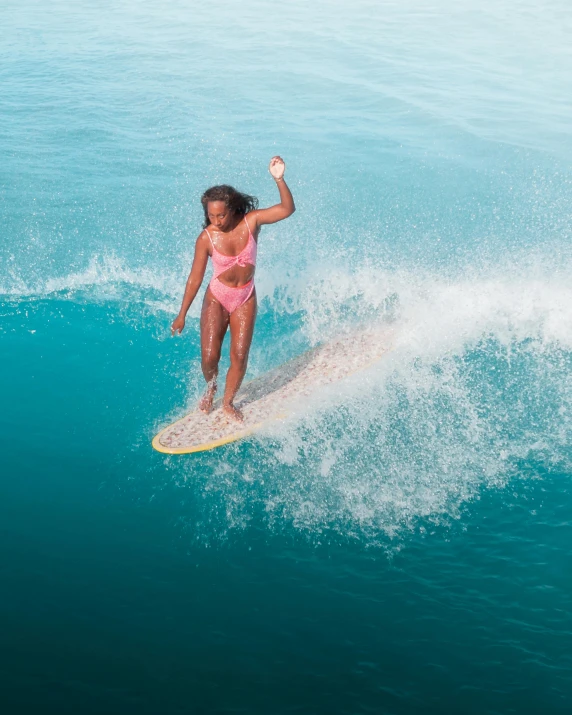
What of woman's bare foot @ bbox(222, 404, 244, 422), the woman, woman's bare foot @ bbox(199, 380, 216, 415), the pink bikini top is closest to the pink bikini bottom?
the woman

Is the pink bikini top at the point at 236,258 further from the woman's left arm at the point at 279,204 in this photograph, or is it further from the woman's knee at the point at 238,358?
the woman's knee at the point at 238,358

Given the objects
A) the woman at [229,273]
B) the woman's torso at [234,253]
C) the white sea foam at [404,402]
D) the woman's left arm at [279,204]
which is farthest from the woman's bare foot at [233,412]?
the woman's left arm at [279,204]

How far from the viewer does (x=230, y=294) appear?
6.39 metres

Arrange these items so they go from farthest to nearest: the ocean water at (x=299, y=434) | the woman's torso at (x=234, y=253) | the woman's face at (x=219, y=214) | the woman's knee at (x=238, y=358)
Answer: the woman's knee at (x=238, y=358) < the woman's torso at (x=234, y=253) < the woman's face at (x=219, y=214) < the ocean water at (x=299, y=434)

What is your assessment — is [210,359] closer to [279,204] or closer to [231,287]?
[231,287]

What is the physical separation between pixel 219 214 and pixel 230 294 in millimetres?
830

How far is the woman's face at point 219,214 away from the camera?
5758 mm

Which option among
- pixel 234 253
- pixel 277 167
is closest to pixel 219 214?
pixel 234 253

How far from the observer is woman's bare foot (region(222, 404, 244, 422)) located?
669cm

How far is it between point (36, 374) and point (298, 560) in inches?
142

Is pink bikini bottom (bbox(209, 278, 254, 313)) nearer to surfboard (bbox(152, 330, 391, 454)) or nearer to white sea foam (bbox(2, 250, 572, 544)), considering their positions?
surfboard (bbox(152, 330, 391, 454))

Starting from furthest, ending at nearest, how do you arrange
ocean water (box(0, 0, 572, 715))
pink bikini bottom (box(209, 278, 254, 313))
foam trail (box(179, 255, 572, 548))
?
pink bikini bottom (box(209, 278, 254, 313)) < foam trail (box(179, 255, 572, 548)) < ocean water (box(0, 0, 572, 715))

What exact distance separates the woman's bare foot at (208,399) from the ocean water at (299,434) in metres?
0.37

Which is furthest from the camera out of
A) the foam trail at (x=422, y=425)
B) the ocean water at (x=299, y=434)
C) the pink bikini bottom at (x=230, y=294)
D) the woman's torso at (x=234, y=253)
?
the pink bikini bottom at (x=230, y=294)
